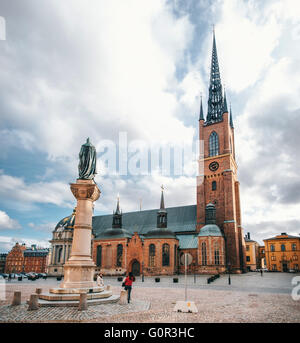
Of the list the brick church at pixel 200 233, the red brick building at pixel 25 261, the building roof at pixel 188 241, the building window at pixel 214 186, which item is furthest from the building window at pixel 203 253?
the red brick building at pixel 25 261

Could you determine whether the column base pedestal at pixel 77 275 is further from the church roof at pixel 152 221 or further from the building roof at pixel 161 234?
the church roof at pixel 152 221

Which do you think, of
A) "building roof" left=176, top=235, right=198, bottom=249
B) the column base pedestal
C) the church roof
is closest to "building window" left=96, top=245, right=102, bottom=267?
the church roof

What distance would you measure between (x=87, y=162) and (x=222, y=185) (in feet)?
143

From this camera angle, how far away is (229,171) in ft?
179

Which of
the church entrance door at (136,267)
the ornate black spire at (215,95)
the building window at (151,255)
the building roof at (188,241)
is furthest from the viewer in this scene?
the ornate black spire at (215,95)

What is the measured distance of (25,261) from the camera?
4355 inches

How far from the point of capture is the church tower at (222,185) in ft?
167

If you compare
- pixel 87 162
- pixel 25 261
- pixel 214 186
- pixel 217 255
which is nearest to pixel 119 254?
pixel 217 255

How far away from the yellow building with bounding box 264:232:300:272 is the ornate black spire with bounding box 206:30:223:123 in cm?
3924

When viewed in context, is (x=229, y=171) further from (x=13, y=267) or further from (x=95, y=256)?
(x=13, y=267)

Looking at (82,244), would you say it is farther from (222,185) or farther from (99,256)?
(222,185)

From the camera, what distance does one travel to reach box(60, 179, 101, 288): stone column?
44.1 ft

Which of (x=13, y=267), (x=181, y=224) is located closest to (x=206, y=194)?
(x=181, y=224)
